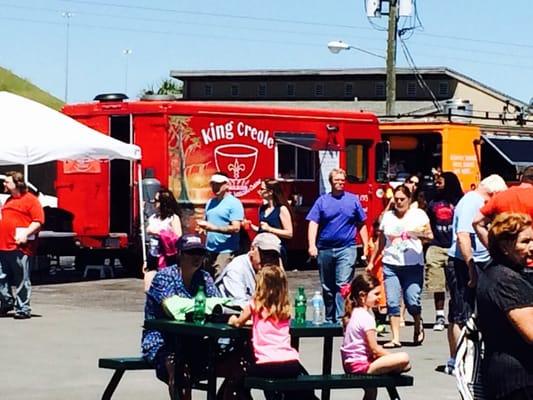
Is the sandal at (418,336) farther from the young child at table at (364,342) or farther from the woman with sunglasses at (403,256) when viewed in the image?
the young child at table at (364,342)

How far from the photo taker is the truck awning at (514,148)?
2791cm

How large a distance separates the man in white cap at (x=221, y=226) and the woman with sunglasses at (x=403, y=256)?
196cm

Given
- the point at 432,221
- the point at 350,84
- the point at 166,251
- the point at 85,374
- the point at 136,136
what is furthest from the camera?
the point at 350,84

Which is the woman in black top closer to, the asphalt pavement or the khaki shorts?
the asphalt pavement

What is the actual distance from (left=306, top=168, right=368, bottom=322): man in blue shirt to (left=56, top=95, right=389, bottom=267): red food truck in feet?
20.7

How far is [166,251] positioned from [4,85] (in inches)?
2152

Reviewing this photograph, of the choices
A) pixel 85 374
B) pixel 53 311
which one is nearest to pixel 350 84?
pixel 53 311

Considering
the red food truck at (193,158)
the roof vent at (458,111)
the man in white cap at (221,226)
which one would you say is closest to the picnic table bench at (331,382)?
the man in white cap at (221,226)

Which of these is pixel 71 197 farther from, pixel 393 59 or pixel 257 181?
pixel 393 59

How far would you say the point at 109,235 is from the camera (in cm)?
2164

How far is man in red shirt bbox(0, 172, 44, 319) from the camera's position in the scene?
16016 mm

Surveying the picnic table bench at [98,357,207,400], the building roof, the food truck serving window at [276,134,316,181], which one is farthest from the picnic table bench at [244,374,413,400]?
the building roof

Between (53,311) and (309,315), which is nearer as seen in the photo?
(309,315)

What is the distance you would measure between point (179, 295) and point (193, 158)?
12.8 meters
